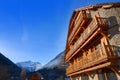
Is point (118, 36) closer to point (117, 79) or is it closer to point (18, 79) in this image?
point (117, 79)

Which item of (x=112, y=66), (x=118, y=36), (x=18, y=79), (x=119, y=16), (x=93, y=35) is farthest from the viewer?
(x=18, y=79)

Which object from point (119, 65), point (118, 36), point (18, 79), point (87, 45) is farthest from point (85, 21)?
point (18, 79)

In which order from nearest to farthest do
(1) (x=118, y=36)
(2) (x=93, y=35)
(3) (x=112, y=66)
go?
(3) (x=112, y=66), (1) (x=118, y=36), (2) (x=93, y=35)

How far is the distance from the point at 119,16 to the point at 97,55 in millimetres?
4288

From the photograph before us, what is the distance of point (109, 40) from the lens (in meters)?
13.6

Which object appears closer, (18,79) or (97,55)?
(97,55)

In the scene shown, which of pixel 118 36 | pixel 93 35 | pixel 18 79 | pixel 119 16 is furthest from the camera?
pixel 18 79

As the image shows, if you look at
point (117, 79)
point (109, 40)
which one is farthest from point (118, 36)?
point (117, 79)

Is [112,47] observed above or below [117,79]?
above

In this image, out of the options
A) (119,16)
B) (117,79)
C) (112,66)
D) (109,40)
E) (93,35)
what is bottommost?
(117,79)

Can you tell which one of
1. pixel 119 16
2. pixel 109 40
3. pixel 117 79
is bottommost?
pixel 117 79

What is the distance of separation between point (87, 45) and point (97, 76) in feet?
14.2

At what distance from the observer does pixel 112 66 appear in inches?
471

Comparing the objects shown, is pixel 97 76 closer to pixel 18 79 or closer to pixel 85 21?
pixel 85 21
